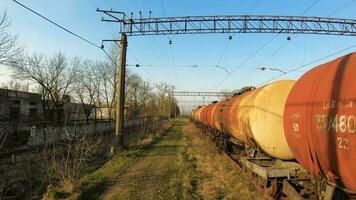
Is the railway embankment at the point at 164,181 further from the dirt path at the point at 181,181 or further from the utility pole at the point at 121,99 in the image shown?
the utility pole at the point at 121,99

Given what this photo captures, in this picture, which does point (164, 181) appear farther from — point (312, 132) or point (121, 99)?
point (121, 99)

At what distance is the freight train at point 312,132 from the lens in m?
4.68

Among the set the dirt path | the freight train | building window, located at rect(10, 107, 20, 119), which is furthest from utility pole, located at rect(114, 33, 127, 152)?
building window, located at rect(10, 107, 20, 119)

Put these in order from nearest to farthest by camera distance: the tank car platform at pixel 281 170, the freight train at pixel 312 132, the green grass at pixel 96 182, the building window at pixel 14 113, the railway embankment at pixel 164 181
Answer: the freight train at pixel 312 132, the tank car platform at pixel 281 170, the green grass at pixel 96 182, the railway embankment at pixel 164 181, the building window at pixel 14 113

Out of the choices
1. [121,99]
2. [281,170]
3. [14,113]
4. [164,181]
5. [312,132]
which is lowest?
[164,181]

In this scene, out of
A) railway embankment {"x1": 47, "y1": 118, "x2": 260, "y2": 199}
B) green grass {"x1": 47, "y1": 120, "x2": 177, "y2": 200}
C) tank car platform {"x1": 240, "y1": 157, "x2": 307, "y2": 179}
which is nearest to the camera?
tank car platform {"x1": 240, "y1": 157, "x2": 307, "y2": 179}

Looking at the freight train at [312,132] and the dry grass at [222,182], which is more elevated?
the freight train at [312,132]

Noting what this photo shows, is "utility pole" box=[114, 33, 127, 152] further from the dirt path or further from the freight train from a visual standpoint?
the freight train

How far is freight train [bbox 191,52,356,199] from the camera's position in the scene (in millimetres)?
4676

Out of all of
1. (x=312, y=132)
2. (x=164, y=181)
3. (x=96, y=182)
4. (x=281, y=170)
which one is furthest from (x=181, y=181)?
(x=312, y=132)

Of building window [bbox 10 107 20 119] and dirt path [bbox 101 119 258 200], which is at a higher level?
building window [bbox 10 107 20 119]

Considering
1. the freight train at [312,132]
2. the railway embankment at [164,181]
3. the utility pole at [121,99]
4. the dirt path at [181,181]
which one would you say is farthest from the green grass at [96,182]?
the freight train at [312,132]

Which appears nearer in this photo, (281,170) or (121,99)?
(281,170)

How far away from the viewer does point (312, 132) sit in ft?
18.3
